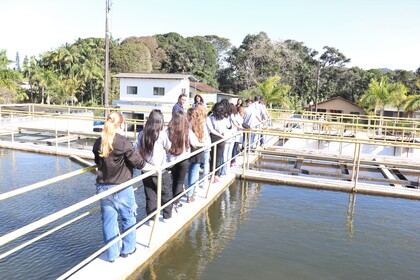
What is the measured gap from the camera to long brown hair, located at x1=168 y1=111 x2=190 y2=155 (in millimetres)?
4914

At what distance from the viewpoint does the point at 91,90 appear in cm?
4128

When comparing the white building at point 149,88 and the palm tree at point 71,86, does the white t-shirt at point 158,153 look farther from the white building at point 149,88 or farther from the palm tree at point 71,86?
the palm tree at point 71,86

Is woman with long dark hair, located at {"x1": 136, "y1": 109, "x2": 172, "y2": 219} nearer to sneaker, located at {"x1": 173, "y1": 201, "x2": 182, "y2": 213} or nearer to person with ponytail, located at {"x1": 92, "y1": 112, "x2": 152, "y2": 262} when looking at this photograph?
person with ponytail, located at {"x1": 92, "y1": 112, "x2": 152, "y2": 262}

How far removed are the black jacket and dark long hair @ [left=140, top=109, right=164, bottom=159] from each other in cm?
67

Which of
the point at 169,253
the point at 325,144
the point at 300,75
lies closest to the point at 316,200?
the point at 169,253

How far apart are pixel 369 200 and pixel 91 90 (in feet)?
126

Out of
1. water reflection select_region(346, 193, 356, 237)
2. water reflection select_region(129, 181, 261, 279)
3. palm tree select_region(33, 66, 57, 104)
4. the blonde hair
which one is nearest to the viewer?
the blonde hair

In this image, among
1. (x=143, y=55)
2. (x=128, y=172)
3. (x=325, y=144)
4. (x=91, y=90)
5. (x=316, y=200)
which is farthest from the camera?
(x=143, y=55)

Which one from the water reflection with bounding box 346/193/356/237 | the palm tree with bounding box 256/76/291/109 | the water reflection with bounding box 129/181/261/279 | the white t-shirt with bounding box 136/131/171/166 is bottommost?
the water reflection with bounding box 129/181/261/279

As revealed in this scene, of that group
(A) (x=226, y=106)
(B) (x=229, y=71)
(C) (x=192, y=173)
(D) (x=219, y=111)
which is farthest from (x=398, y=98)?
(B) (x=229, y=71)

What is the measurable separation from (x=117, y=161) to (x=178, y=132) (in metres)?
1.44

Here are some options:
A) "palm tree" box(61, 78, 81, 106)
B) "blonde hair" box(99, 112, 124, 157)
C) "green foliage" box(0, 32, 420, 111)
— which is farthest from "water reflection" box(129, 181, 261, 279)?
"palm tree" box(61, 78, 81, 106)

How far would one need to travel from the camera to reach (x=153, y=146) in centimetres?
443

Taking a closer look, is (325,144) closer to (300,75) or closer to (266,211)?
(266,211)
